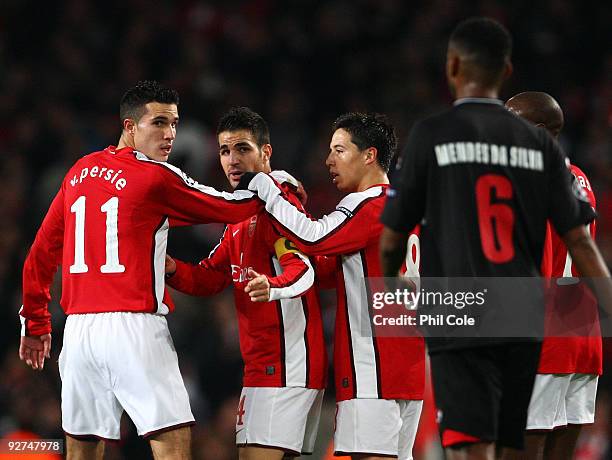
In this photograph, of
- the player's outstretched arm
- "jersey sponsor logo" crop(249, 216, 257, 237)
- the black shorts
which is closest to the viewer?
the black shorts

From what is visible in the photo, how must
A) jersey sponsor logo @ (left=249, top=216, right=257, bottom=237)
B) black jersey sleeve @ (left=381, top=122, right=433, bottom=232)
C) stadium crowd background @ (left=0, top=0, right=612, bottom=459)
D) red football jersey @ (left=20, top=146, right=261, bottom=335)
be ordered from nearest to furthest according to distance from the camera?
black jersey sleeve @ (left=381, top=122, right=433, bottom=232) → red football jersey @ (left=20, top=146, right=261, bottom=335) → jersey sponsor logo @ (left=249, top=216, right=257, bottom=237) → stadium crowd background @ (left=0, top=0, right=612, bottom=459)

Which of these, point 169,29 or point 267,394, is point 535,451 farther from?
point 169,29

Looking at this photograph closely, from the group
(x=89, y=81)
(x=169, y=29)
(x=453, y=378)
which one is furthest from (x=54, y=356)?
(x=453, y=378)

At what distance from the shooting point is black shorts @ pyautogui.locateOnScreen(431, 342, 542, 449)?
3598mm

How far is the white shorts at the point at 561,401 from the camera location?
15.9 ft

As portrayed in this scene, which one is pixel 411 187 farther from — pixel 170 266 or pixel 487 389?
pixel 170 266

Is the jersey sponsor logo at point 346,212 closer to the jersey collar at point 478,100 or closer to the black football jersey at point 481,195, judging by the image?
the black football jersey at point 481,195

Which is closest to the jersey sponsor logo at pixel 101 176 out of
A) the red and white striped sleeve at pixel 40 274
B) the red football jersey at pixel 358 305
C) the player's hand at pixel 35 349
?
the red and white striped sleeve at pixel 40 274

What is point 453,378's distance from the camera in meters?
3.64

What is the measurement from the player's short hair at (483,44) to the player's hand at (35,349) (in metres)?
2.83

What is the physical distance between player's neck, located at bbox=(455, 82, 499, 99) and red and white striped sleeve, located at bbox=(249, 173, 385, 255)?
53.3 inches

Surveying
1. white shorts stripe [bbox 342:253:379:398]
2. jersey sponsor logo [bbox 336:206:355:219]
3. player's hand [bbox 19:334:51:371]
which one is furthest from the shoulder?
player's hand [bbox 19:334:51:371]

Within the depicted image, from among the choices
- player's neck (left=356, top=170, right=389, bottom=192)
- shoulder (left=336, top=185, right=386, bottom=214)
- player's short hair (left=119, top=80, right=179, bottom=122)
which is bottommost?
shoulder (left=336, top=185, right=386, bottom=214)

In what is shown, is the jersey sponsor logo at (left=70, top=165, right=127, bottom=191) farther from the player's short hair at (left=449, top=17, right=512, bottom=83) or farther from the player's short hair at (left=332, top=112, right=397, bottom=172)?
the player's short hair at (left=449, top=17, right=512, bottom=83)
